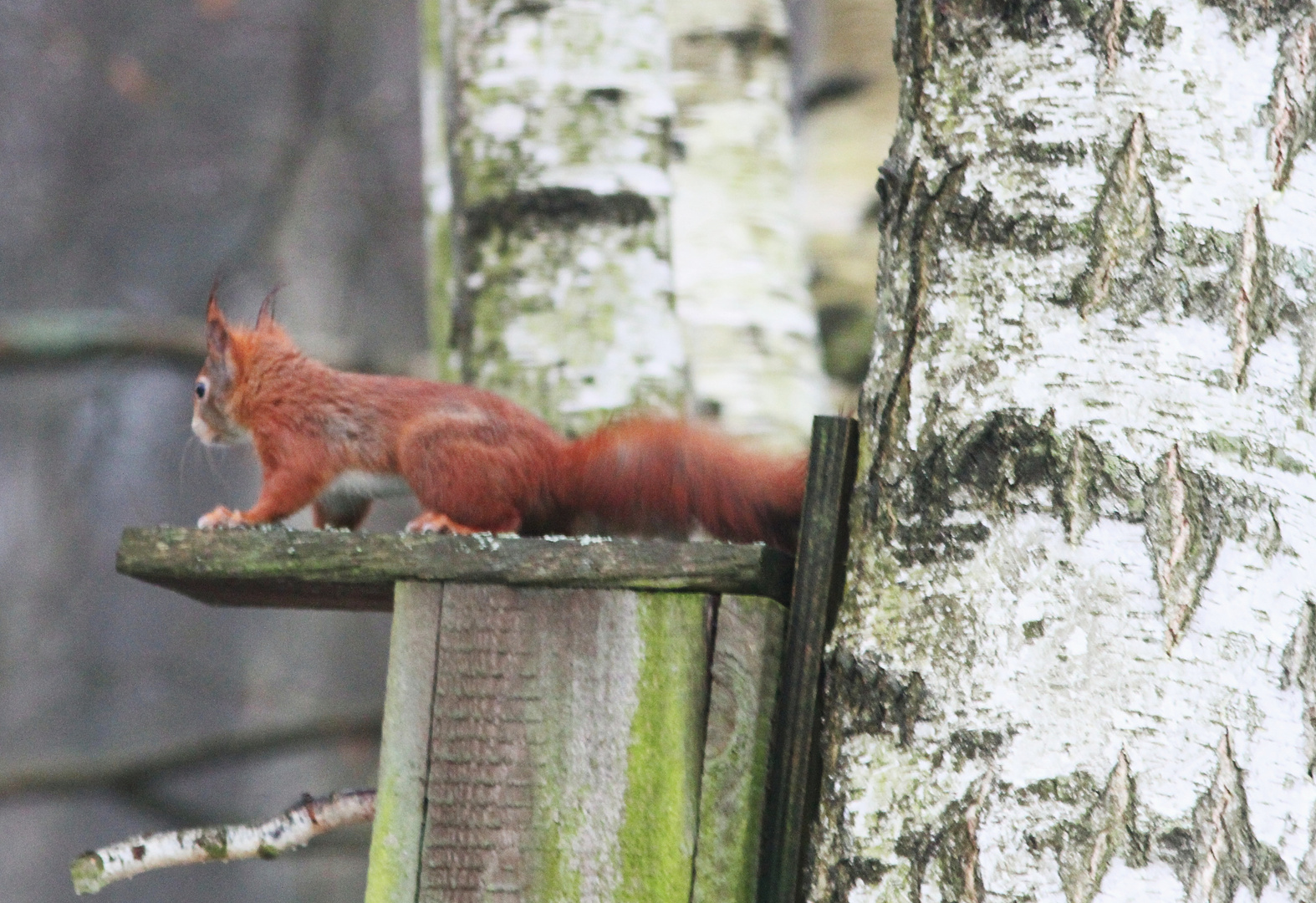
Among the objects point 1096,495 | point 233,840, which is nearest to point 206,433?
point 233,840

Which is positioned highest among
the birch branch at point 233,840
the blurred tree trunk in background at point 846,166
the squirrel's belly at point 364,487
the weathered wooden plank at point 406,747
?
the blurred tree trunk in background at point 846,166

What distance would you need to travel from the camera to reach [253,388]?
185cm

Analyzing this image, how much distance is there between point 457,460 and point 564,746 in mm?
370

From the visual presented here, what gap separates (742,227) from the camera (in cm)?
327

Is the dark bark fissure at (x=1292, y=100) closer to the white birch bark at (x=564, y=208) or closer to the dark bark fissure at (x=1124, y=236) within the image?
the dark bark fissure at (x=1124, y=236)

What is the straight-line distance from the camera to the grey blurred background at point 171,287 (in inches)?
237

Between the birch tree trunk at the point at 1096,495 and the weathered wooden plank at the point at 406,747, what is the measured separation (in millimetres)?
368

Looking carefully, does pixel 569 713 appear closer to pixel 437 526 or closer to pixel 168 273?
pixel 437 526

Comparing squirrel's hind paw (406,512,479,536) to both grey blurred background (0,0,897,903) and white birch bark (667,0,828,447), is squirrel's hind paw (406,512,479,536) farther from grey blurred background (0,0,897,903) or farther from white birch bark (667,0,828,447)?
grey blurred background (0,0,897,903)

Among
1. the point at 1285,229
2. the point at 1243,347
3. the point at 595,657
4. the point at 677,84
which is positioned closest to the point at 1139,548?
the point at 1243,347

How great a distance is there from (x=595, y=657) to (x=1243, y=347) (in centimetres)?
60

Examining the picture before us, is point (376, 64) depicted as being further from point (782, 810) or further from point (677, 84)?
point (782, 810)

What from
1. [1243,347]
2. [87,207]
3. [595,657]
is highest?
[87,207]

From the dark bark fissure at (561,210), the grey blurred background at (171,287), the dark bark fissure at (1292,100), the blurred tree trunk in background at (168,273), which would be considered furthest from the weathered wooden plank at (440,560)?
the blurred tree trunk in background at (168,273)
